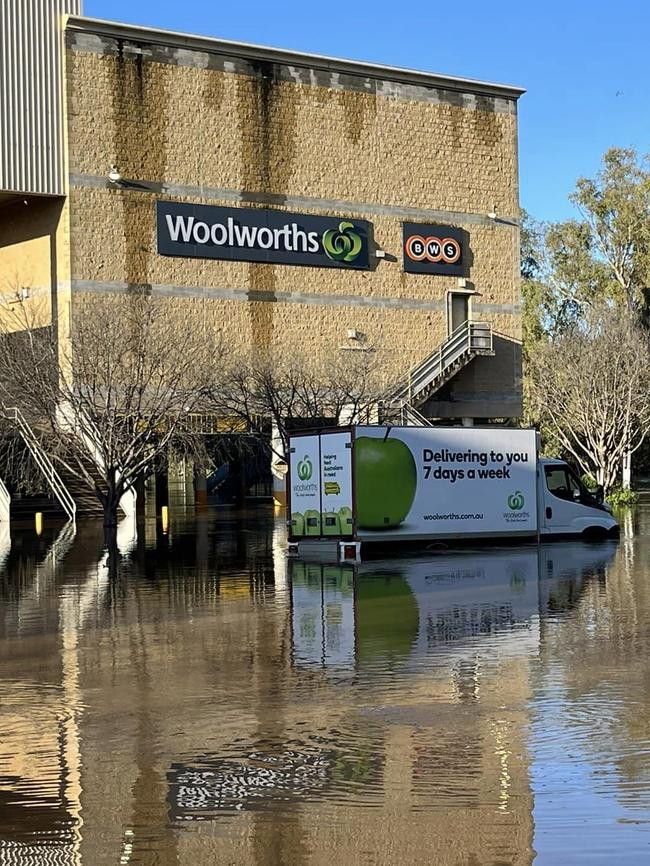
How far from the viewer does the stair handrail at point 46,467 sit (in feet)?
148

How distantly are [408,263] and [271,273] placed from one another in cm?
646

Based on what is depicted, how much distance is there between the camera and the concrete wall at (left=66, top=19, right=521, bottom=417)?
51344mm

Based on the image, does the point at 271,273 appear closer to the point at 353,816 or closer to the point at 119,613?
the point at 119,613

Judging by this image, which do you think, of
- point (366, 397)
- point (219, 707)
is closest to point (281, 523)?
point (366, 397)

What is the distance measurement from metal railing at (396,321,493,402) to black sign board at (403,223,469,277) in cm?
253

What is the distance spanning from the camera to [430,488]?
2931 cm

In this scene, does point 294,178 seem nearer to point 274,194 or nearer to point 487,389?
point 274,194

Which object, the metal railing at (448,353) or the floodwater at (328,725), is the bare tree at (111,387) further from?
the floodwater at (328,725)

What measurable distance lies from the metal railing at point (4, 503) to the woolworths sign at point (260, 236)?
11230mm

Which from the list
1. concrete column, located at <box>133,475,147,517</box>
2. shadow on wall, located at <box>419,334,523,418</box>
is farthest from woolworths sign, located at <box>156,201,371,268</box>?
concrete column, located at <box>133,475,147,517</box>

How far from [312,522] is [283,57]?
3039 cm

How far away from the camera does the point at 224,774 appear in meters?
9.16

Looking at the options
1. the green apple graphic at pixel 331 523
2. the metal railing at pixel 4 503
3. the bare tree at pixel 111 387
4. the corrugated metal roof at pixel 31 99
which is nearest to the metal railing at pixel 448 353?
the bare tree at pixel 111 387

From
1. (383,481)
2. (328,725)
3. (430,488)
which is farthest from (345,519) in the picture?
(328,725)
